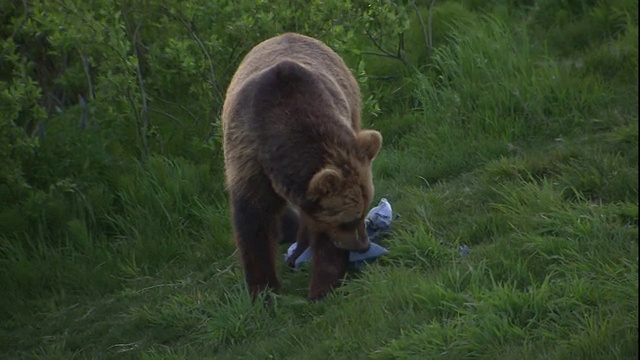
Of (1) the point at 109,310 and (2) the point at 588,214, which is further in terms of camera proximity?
(1) the point at 109,310

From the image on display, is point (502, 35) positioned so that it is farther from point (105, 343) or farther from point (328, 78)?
point (105, 343)

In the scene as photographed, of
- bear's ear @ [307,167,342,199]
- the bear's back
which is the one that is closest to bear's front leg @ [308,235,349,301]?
bear's ear @ [307,167,342,199]

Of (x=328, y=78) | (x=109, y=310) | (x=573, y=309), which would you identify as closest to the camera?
(x=573, y=309)

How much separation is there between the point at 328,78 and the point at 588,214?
1.85m

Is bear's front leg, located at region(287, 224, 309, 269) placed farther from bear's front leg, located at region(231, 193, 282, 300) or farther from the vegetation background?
bear's front leg, located at region(231, 193, 282, 300)

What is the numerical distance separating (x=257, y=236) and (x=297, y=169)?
21.1 inches

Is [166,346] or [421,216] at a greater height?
[421,216]

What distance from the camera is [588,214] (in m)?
6.00

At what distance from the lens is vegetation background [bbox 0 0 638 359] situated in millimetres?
5453

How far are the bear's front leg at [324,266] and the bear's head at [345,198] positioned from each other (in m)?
0.08

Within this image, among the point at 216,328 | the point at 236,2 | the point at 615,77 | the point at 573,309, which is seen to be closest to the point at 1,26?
the point at 236,2

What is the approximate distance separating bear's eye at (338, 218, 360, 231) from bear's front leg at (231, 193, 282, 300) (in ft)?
1.58

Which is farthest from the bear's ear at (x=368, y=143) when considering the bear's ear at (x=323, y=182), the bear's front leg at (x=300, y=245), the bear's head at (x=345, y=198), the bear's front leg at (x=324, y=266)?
the bear's front leg at (x=300, y=245)

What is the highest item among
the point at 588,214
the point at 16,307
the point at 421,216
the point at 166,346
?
the point at 588,214
